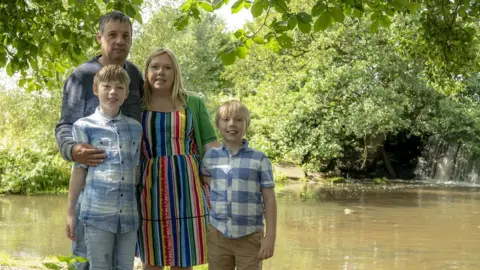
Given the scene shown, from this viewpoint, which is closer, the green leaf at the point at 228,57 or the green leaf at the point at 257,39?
the green leaf at the point at 228,57

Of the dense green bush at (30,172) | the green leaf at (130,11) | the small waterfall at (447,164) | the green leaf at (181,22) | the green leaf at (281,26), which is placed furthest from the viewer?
the small waterfall at (447,164)

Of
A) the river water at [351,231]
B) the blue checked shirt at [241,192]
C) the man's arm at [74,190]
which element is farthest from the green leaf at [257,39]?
the river water at [351,231]

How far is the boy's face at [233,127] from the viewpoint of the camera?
3258mm

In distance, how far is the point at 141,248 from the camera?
135 inches

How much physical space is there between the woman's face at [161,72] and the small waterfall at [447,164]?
21293mm

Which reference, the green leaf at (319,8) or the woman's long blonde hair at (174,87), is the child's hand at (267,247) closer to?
the woman's long blonde hair at (174,87)

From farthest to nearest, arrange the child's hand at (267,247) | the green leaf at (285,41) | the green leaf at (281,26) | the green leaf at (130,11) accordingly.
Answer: the green leaf at (130,11), the green leaf at (285,41), the green leaf at (281,26), the child's hand at (267,247)

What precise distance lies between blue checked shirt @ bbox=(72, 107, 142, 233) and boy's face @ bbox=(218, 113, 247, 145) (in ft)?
1.69

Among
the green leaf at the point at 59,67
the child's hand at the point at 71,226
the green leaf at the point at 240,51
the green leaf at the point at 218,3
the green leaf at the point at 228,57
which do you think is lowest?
the child's hand at the point at 71,226

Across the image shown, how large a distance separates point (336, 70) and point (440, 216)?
864 centimetres

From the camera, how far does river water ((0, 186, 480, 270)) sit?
27.6 ft

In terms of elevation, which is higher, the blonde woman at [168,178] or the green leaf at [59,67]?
the green leaf at [59,67]

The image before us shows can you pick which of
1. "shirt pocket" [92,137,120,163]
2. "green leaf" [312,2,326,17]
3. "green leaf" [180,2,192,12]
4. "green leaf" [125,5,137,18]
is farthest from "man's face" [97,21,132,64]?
"green leaf" [180,2,192,12]

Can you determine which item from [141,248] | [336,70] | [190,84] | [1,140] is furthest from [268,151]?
[141,248]
